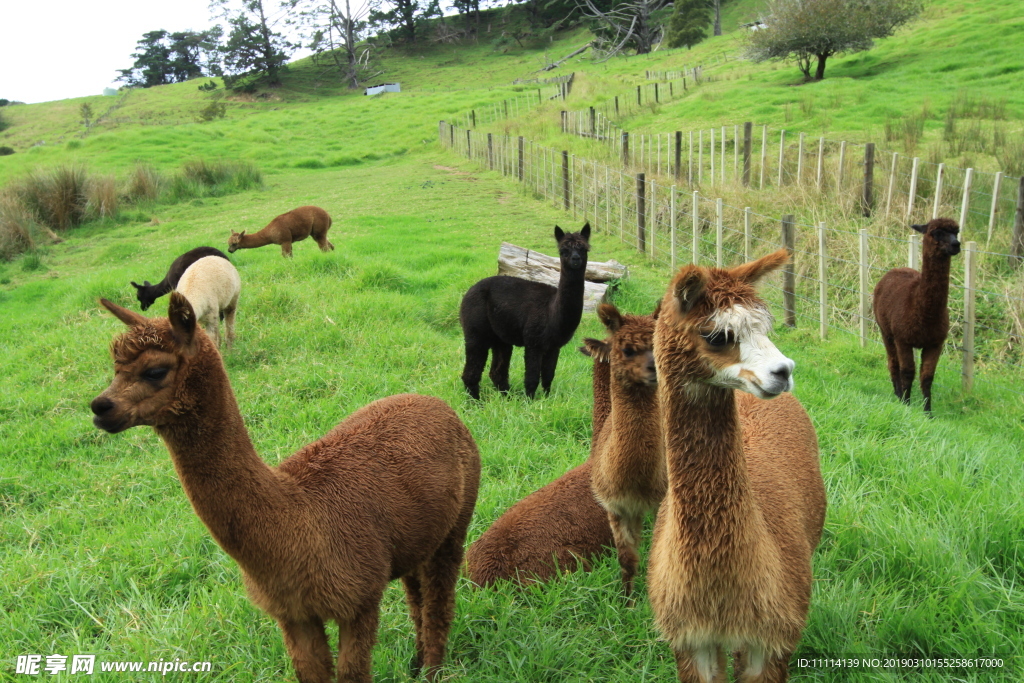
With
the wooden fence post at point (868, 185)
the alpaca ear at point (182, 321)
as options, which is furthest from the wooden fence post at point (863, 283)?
the alpaca ear at point (182, 321)

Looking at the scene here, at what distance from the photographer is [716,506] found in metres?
2.22

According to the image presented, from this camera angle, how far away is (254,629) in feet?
10.7

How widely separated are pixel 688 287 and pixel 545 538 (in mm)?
2131

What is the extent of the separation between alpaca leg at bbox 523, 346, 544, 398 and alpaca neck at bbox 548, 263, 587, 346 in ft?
0.77

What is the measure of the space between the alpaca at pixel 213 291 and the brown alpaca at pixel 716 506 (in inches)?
254

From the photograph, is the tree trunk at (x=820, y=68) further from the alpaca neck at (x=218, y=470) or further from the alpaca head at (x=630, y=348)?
the alpaca neck at (x=218, y=470)

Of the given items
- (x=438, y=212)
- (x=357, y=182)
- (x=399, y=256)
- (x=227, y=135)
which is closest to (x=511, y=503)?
(x=399, y=256)

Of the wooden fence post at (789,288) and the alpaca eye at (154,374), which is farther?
the wooden fence post at (789,288)

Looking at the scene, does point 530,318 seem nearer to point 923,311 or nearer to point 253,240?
point 923,311

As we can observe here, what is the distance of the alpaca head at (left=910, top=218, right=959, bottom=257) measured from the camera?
6023 millimetres

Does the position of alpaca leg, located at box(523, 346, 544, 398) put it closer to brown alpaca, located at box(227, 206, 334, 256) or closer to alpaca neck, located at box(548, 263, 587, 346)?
alpaca neck, located at box(548, 263, 587, 346)

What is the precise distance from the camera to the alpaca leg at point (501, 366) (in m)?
6.71

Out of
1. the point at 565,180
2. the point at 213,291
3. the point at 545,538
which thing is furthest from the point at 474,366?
the point at 565,180

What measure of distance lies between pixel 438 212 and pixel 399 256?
4600 millimetres
